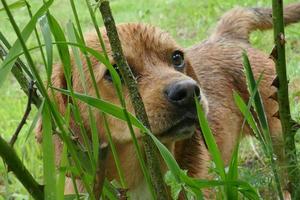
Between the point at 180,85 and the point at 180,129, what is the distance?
0.66ft

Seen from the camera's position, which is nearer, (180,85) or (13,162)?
(13,162)

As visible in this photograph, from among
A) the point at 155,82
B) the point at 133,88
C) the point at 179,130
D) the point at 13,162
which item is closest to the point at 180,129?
the point at 179,130

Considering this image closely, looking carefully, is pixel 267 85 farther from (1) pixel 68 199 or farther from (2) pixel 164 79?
(1) pixel 68 199

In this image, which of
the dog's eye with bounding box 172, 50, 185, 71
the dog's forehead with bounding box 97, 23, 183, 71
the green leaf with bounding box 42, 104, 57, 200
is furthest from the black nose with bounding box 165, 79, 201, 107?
the green leaf with bounding box 42, 104, 57, 200

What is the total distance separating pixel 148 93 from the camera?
314 centimetres

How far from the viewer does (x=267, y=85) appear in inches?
185

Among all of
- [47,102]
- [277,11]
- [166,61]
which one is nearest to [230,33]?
[166,61]

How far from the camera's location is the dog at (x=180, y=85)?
2988 millimetres

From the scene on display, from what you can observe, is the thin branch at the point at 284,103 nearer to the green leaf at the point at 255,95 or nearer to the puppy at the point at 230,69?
the green leaf at the point at 255,95

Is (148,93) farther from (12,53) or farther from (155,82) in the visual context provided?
(12,53)

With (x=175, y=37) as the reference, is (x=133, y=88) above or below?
above

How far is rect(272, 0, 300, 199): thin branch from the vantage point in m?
1.76

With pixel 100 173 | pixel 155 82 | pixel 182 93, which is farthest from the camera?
Result: pixel 155 82

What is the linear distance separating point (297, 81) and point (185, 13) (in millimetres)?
5429
